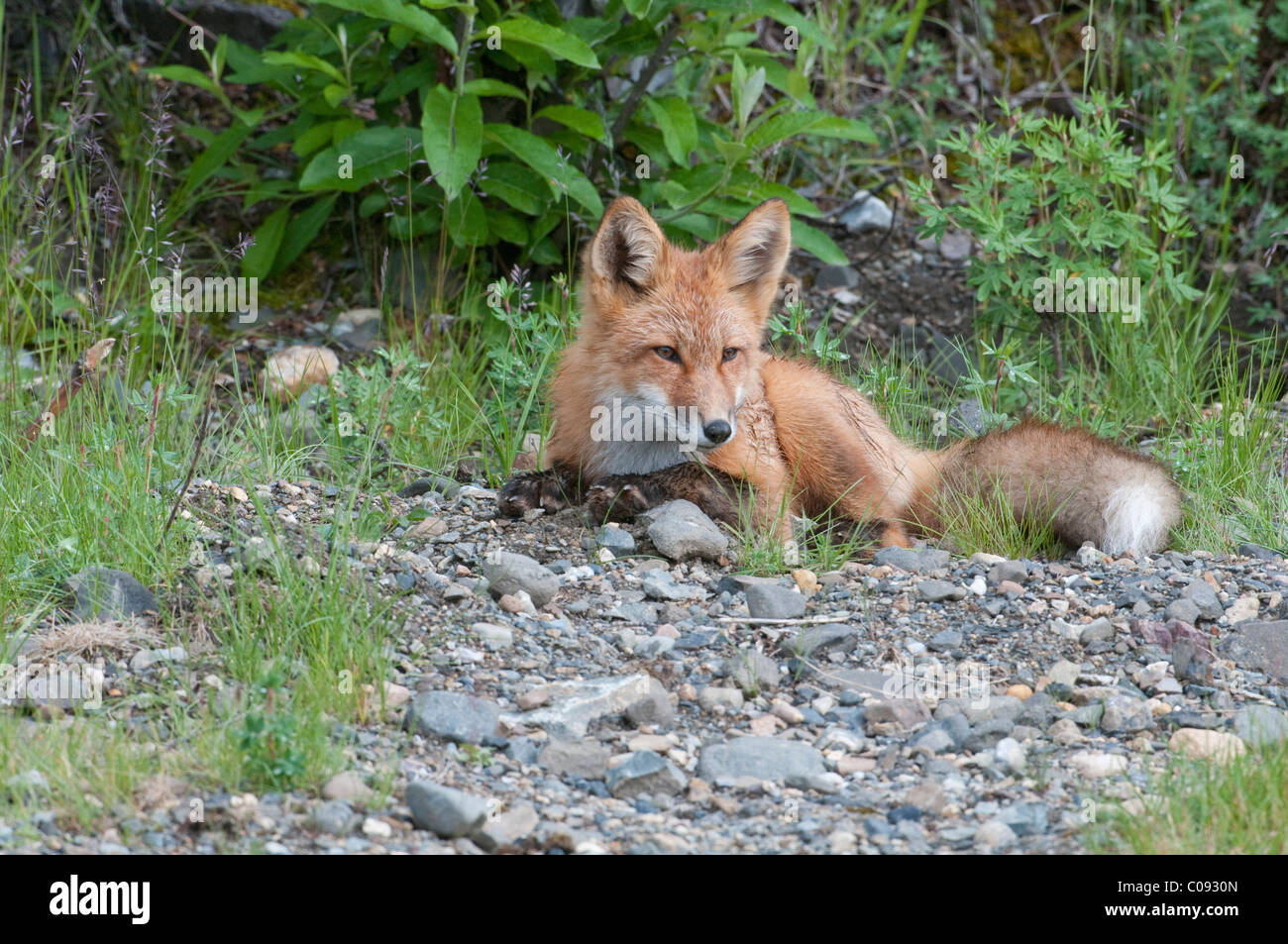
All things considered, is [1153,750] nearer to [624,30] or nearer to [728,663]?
[728,663]

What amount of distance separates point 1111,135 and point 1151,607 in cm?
255

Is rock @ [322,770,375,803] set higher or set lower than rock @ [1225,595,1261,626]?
lower

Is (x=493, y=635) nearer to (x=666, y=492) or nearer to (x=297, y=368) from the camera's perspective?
(x=666, y=492)

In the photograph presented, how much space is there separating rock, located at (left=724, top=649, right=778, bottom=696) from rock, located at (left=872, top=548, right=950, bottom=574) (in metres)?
1.01

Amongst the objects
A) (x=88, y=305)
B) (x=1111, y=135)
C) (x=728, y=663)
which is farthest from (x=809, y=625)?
(x=88, y=305)

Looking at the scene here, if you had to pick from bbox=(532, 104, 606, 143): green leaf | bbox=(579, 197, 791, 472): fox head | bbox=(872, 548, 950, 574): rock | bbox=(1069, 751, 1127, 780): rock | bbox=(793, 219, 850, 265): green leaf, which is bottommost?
bbox=(1069, 751, 1127, 780): rock

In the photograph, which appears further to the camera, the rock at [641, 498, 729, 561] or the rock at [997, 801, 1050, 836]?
the rock at [641, 498, 729, 561]

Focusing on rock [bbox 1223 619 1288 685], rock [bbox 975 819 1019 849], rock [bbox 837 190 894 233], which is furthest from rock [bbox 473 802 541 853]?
rock [bbox 837 190 894 233]

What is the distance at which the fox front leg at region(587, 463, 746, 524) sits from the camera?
180 inches

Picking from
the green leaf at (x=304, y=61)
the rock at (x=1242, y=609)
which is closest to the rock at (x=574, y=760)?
the rock at (x=1242, y=609)

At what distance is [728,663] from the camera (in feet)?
11.7

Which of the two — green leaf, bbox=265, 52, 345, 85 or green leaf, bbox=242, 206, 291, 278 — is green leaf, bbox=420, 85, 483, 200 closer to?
green leaf, bbox=265, 52, 345, 85

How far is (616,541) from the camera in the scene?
172 inches

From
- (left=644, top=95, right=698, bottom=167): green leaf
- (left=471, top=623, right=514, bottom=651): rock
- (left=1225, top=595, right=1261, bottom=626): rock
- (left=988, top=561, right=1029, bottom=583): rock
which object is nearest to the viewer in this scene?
(left=471, top=623, right=514, bottom=651): rock
